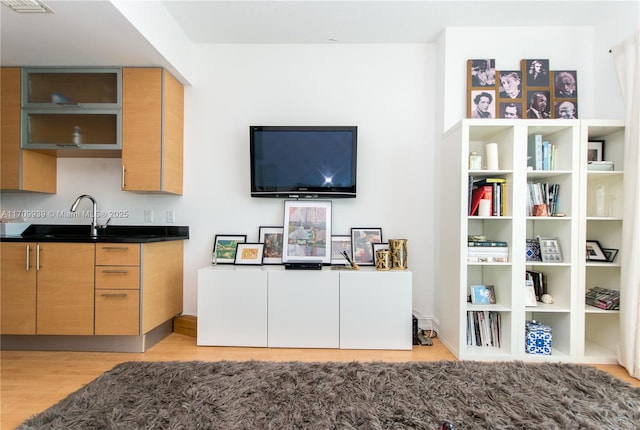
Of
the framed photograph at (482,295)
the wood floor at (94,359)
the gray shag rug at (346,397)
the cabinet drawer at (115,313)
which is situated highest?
the framed photograph at (482,295)

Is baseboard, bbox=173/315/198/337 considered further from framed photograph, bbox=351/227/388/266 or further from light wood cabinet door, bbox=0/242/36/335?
framed photograph, bbox=351/227/388/266

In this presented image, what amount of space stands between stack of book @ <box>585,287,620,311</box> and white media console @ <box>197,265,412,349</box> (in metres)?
1.42

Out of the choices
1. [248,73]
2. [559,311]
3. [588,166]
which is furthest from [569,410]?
[248,73]

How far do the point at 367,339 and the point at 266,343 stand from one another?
33.3 inches

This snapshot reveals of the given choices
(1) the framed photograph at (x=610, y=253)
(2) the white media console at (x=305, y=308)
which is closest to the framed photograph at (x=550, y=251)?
(1) the framed photograph at (x=610, y=253)

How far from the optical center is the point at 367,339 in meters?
2.74

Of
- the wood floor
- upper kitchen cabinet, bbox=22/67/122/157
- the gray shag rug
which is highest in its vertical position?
upper kitchen cabinet, bbox=22/67/122/157

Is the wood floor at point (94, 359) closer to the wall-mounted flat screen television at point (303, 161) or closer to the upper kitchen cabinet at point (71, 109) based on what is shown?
the wall-mounted flat screen television at point (303, 161)

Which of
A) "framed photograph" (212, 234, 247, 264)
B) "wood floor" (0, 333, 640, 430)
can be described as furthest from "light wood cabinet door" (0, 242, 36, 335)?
"framed photograph" (212, 234, 247, 264)

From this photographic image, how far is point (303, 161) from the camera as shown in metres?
3.09

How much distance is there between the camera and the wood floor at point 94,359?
2057 millimetres

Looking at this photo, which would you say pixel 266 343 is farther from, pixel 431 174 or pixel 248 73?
pixel 248 73

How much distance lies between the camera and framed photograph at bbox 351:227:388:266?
3.12 m

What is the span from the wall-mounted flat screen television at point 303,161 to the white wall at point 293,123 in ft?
0.61
